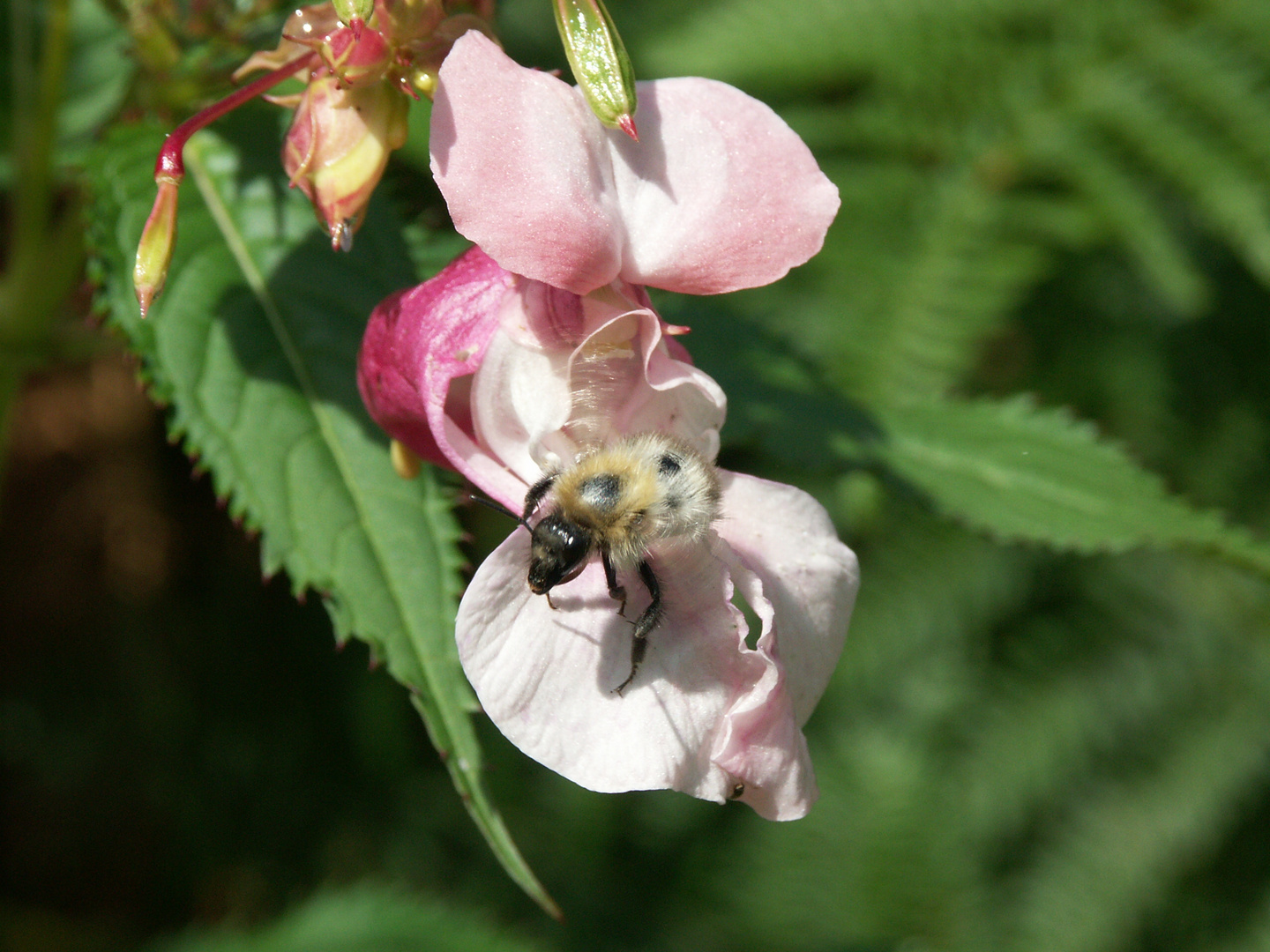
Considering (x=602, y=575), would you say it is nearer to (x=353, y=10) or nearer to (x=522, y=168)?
(x=522, y=168)

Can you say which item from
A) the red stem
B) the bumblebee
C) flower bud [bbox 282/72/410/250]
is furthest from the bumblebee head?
the red stem

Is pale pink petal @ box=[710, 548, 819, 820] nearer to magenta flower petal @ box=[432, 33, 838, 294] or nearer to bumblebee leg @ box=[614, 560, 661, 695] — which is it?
bumblebee leg @ box=[614, 560, 661, 695]

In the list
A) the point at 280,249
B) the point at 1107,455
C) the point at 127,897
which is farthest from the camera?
the point at 127,897

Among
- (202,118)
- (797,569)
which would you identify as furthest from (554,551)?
(202,118)

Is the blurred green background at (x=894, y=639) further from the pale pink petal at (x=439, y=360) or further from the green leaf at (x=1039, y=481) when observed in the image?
the pale pink petal at (x=439, y=360)

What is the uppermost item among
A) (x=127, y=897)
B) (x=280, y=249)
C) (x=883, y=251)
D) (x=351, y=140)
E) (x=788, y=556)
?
(x=351, y=140)

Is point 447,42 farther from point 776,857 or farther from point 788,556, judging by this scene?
point 776,857

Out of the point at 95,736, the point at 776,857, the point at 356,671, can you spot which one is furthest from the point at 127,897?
the point at 776,857
